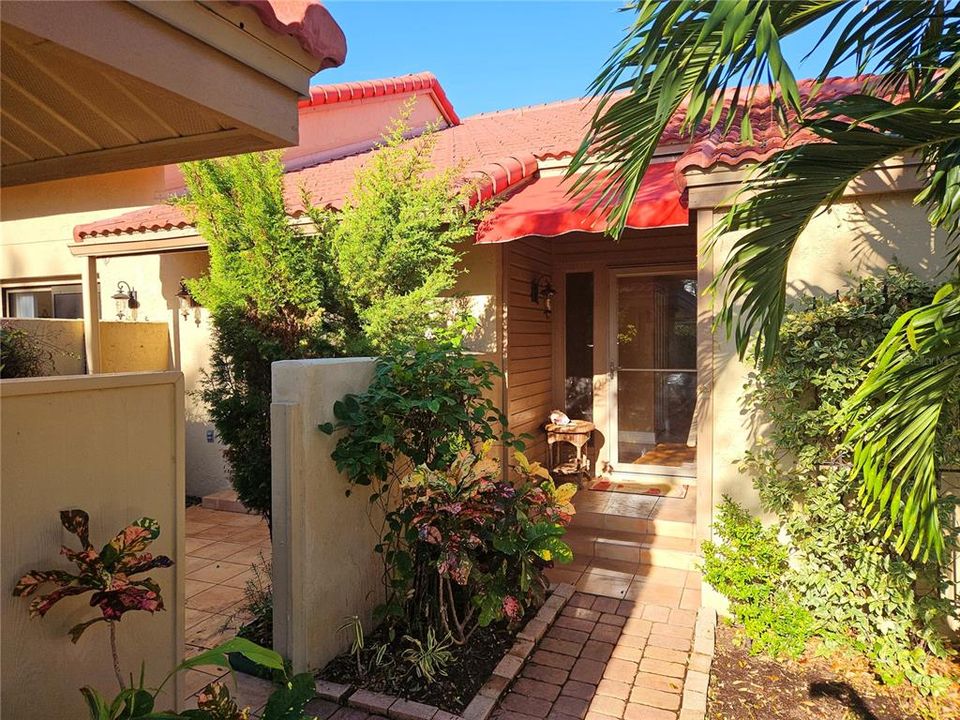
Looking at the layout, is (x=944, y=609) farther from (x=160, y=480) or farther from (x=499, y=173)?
(x=499, y=173)

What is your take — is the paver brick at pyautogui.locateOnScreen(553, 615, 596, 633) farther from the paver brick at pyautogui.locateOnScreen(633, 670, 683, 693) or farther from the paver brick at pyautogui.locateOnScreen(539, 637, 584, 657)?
the paver brick at pyautogui.locateOnScreen(633, 670, 683, 693)

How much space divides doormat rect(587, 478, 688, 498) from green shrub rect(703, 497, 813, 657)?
2607 millimetres

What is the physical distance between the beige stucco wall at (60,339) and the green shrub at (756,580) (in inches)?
315

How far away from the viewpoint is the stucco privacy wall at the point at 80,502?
2125 mm

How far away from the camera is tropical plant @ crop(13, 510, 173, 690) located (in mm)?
2119

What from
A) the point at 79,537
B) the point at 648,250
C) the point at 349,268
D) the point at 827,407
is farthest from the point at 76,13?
the point at 648,250

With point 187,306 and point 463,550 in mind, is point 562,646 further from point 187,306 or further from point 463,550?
point 187,306

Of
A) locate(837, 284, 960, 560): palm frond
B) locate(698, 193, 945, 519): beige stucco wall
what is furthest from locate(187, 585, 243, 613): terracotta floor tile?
locate(837, 284, 960, 560): palm frond

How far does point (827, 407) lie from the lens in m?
4.25

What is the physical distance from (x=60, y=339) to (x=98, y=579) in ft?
23.8

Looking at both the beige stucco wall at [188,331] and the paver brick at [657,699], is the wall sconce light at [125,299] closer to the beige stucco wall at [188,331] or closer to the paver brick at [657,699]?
the beige stucco wall at [188,331]

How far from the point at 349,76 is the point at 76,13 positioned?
1114 cm

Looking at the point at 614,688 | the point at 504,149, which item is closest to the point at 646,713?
the point at 614,688

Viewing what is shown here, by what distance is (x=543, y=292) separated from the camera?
27.9 feet
